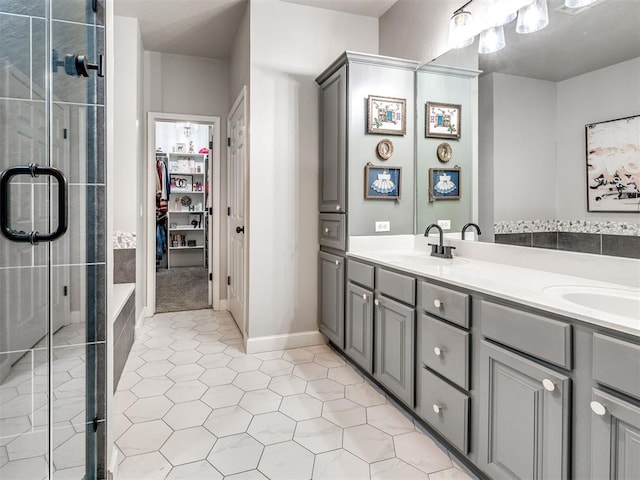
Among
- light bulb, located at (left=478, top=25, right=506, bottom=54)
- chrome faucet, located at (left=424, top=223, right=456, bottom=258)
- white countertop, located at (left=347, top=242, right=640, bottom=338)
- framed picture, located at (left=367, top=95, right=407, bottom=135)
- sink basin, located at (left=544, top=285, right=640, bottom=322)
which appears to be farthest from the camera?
framed picture, located at (left=367, top=95, right=407, bottom=135)

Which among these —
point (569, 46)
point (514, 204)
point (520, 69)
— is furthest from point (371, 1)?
point (514, 204)

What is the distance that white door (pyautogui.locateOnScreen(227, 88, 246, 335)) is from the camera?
340cm

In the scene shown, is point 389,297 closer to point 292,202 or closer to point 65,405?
point 292,202

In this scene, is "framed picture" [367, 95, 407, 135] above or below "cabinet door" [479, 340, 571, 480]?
above

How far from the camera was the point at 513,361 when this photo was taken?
53.1 inches

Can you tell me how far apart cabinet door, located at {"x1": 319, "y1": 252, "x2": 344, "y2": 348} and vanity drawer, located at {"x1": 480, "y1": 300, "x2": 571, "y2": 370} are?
4.68 ft

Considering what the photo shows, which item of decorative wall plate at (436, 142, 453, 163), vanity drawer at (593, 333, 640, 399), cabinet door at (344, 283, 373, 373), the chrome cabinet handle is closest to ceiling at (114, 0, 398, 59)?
decorative wall plate at (436, 142, 453, 163)

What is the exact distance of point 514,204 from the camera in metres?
2.02

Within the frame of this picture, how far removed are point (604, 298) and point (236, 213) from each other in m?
3.05

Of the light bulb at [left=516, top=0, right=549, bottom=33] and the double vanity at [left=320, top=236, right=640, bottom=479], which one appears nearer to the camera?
the double vanity at [left=320, top=236, right=640, bottom=479]

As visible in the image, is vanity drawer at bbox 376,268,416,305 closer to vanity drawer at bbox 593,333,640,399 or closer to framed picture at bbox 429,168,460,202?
framed picture at bbox 429,168,460,202

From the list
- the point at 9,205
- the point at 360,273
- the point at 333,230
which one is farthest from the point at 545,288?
the point at 9,205

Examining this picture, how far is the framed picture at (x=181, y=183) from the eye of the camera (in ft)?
23.5

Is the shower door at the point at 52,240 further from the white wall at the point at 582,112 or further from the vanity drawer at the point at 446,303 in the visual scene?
the white wall at the point at 582,112
